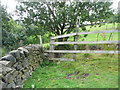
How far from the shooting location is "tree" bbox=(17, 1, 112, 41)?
559 centimetres

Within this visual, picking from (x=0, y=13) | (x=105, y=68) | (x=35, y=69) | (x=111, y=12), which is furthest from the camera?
(x=111, y=12)

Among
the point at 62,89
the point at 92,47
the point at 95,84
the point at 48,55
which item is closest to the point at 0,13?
the point at 48,55

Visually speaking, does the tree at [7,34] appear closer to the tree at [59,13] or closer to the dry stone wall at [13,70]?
the tree at [59,13]

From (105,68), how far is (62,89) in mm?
1625

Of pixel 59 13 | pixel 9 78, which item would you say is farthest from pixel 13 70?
pixel 59 13

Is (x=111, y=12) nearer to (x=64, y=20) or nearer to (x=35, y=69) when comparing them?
(x=64, y=20)

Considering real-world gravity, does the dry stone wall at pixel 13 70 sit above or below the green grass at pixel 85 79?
above

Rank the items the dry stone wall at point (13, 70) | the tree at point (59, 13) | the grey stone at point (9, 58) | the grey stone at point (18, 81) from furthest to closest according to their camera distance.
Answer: the tree at point (59, 13), the grey stone at point (18, 81), the grey stone at point (9, 58), the dry stone wall at point (13, 70)

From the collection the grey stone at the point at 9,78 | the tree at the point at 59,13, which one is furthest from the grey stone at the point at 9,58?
the tree at the point at 59,13

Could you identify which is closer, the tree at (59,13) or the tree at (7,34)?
the tree at (7,34)

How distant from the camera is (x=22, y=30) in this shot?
6059 millimetres

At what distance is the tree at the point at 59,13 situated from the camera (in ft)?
18.3

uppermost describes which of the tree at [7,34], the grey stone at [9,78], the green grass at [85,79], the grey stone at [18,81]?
the tree at [7,34]

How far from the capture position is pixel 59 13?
214 inches
